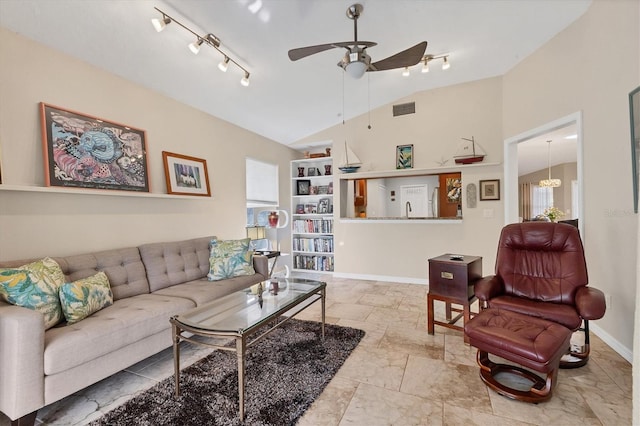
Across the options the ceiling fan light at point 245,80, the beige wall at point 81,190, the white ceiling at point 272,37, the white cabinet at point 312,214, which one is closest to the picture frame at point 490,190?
the white ceiling at point 272,37

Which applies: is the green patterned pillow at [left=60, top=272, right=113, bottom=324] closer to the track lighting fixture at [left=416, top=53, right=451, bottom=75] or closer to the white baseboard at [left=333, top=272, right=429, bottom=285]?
the white baseboard at [left=333, top=272, right=429, bottom=285]

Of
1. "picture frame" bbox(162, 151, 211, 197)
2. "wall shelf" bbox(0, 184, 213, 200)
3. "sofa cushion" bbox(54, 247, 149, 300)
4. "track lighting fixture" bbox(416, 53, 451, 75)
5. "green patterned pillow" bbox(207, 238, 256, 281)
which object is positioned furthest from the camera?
"track lighting fixture" bbox(416, 53, 451, 75)

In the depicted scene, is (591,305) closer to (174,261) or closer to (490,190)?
(490,190)

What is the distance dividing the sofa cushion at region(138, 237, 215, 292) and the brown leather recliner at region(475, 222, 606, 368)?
2.80 m

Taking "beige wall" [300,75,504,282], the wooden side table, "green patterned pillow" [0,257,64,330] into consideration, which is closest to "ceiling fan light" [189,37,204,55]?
"green patterned pillow" [0,257,64,330]

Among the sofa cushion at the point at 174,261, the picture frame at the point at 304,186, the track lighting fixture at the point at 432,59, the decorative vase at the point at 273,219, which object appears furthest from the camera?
the picture frame at the point at 304,186

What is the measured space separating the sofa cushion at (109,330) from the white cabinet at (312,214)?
10.9 feet

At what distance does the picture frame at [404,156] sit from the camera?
15.5 feet

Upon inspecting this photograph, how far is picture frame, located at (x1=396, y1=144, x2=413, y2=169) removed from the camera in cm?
474

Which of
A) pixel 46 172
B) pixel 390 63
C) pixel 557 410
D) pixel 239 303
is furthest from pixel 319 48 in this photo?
pixel 557 410

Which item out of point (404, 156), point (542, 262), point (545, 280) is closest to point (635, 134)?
point (542, 262)

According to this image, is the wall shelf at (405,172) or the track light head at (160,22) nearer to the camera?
the track light head at (160,22)

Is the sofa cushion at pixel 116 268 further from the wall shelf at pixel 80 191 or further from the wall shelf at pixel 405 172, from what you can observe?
the wall shelf at pixel 405 172

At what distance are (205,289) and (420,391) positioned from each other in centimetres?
198
